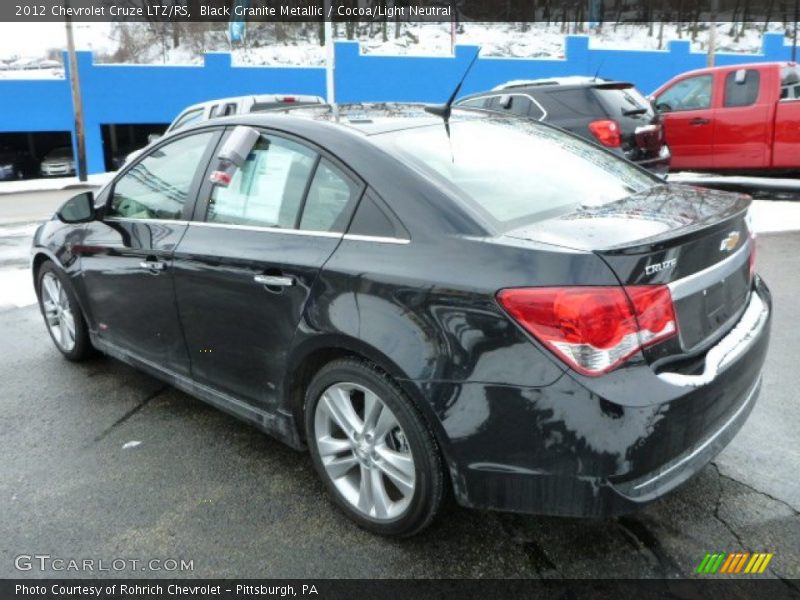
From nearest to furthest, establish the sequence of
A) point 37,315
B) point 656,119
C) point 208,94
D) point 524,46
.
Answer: point 37,315 → point 656,119 → point 208,94 → point 524,46

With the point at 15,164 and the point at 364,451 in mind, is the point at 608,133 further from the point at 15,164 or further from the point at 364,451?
the point at 15,164

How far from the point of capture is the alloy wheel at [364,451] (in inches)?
97.4

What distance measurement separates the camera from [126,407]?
3844mm

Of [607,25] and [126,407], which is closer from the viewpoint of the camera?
[126,407]

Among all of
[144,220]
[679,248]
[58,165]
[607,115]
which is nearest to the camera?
[679,248]

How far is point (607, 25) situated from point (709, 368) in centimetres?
5160

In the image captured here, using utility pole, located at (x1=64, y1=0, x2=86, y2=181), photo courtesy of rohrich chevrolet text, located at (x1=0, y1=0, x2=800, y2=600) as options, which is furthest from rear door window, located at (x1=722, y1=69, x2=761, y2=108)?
utility pole, located at (x1=64, y1=0, x2=86, y2=181)

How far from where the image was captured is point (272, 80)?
25797 millimetres

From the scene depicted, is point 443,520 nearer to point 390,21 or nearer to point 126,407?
point 126,407

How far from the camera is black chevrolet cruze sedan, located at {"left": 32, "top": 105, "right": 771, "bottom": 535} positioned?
205 cm

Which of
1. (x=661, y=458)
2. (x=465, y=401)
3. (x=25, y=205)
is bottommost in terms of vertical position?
(x=25, y=205)

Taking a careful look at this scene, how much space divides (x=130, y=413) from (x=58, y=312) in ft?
4.02

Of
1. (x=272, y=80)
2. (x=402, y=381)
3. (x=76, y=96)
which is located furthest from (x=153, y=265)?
(x=272, y=80)

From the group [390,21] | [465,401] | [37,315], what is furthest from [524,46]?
[465,401]
